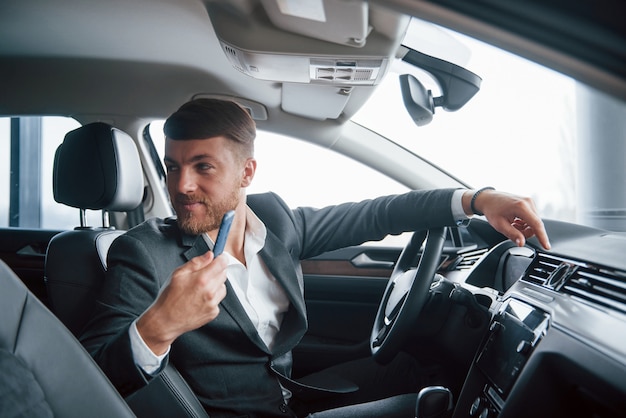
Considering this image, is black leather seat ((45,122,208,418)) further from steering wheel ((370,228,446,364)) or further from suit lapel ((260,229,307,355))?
steering wheel ((370,228,446,364))

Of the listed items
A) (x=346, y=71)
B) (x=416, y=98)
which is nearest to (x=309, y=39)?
(x=346, y=71)

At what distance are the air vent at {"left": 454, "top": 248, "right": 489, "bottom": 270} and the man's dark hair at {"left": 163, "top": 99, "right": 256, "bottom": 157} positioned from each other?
3.14ft

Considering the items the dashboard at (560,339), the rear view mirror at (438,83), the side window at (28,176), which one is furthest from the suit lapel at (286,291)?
the side window at (28,176)

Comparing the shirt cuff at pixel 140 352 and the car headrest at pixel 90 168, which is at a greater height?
the car headrest at pixel 90 168

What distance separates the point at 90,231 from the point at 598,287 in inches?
55.0

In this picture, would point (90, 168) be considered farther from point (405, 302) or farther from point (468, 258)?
point (468, 258)

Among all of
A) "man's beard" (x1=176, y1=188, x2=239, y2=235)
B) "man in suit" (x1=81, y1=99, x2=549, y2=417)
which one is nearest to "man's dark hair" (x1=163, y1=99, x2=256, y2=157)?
"man in suit" (x1=81, y1=99, x2=549, y2=417)

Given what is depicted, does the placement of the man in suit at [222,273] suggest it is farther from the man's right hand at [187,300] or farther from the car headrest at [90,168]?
the car headrest at [90,168]

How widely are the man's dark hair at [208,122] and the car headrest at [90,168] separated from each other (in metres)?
0.29

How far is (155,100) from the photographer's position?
2.47 m

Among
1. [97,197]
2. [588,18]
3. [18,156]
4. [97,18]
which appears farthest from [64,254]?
[18,156]

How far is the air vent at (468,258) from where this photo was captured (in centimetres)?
195

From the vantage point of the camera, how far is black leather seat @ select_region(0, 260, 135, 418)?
31.1 inches

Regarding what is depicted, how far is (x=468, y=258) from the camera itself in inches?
78.9
